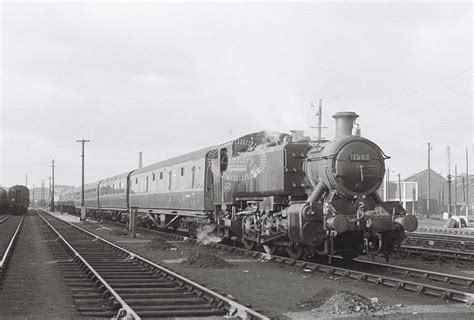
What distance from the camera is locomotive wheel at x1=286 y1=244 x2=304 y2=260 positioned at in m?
12.7

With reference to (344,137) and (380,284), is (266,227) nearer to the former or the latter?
(344,137)

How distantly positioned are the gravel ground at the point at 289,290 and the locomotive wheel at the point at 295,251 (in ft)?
1.65

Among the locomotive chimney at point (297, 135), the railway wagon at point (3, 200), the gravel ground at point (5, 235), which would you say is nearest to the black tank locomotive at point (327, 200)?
the locomotive chimney at point (297, 135)

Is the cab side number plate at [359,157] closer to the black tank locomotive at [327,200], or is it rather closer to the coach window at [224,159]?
the black tank locomotive at [327,200]

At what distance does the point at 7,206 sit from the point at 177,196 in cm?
4271

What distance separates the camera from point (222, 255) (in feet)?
50.1

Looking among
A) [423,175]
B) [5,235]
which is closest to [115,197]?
[5,235]

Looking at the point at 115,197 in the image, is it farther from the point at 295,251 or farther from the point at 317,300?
the point at 317,300

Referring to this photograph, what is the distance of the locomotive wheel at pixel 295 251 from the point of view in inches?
502

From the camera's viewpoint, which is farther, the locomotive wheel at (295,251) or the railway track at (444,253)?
the railway track at (444,253)

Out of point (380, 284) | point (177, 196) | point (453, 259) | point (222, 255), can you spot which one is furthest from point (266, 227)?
point (177, 196)

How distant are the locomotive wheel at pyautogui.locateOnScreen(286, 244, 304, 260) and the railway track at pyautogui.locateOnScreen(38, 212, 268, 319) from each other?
3.28 meters

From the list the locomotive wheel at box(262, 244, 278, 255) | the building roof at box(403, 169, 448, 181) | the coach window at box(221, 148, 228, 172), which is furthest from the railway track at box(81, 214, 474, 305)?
the building roof at box(403, 169, 448, 181)

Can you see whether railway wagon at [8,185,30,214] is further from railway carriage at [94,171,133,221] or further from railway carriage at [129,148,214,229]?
railway carriage at [129,148,214,229]
